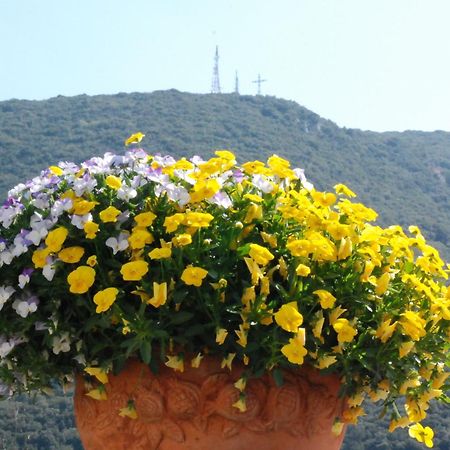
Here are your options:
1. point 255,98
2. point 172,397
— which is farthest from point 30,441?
→ point 255,98

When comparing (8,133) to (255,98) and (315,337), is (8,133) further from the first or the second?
(315,337)

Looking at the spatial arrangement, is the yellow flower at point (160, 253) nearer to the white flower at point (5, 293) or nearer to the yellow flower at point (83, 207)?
the yellow flower at point (83, 207)

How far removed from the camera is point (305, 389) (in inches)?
84.1

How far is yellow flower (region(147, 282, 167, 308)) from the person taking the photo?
76.5 inches

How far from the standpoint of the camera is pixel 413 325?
203cm

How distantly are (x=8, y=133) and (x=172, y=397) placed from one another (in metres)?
39.1

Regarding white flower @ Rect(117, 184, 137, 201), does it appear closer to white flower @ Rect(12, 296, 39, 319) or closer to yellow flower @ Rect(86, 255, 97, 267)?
yellow flower @ Rect(86, 255, 97, 267)

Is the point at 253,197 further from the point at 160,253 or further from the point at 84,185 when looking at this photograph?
the point at 84,185

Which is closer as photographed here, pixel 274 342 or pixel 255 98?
pixel 274 342

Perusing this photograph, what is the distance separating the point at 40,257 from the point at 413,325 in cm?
94

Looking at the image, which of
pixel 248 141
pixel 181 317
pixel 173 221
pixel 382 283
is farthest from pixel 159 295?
pixel 248 141

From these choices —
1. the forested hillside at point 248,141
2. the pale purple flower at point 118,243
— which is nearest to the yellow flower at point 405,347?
the pale purple flower at point 118,243

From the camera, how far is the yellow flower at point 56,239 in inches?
80.7

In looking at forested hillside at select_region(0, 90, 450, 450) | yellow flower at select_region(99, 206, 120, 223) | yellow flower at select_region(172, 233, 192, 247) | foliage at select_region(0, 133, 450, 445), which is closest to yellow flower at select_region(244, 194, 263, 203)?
foliage at select_region(0, 133, 450, 445)
